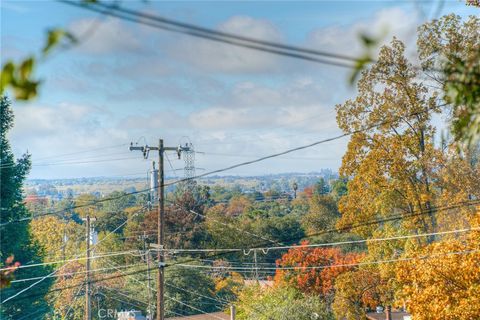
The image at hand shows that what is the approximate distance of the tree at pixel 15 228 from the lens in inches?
1510

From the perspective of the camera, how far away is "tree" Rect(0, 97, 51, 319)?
38.3m

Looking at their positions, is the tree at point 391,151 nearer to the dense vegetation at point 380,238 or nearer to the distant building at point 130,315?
the dense vegetation at point 380,238

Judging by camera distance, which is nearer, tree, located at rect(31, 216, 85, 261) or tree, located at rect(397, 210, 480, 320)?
tree, located at rect(397, 210, 480, 320)

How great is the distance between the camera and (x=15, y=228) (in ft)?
127

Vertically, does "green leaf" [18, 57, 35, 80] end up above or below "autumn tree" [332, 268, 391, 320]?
above

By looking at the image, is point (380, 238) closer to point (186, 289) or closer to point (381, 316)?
point (381, 316)

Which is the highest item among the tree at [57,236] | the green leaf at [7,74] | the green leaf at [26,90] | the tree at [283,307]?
the tree at [57,236]

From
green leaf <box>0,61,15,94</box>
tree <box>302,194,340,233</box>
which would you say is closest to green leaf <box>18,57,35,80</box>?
green leaf <box>0,61,15,94</box>

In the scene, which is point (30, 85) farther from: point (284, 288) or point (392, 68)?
point (284, 288)

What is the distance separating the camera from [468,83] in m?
4.64

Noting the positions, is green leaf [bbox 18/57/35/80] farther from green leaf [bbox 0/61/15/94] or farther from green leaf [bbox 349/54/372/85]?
→ green leaf [bbox 349/54/372/85]

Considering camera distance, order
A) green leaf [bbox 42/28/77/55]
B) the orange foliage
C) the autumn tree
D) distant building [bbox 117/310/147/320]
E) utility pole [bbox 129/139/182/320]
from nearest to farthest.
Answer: green leaf [bbox 42/28/77/55]
utility pole [bbox 129/139/182/320]
the autumn tree
the orange foliage
distant building [bbox 117/310/147/320]

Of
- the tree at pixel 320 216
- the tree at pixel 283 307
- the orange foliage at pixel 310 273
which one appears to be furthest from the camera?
the tree at pixel 320 216

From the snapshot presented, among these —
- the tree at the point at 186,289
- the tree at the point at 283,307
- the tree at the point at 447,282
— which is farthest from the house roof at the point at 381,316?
the tree at the point at 447,282
